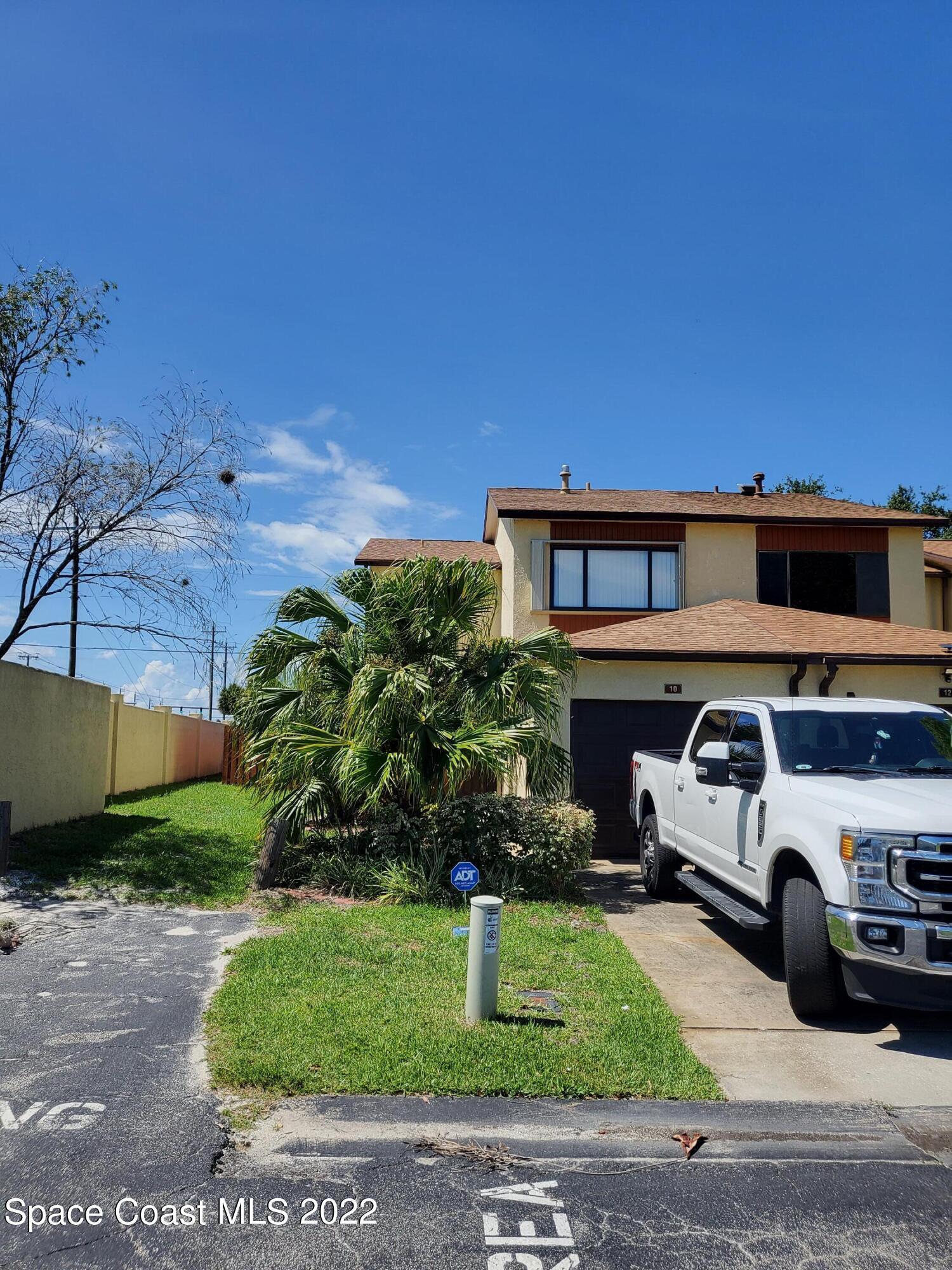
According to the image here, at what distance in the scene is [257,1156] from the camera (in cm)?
421

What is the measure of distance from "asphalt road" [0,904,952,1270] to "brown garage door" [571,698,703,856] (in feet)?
27.7

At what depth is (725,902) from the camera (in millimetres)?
7484

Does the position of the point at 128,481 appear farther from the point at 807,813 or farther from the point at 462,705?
the point at 807,813

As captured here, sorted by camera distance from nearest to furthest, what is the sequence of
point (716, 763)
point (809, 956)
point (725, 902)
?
1. point (809, 956)
2. point (716, 763)
3. point (725, 902)

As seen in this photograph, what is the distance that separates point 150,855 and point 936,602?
19396 mm

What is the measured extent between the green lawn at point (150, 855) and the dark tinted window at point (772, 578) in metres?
10.9

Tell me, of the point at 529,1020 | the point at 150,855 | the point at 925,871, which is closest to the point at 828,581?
the point at 150,855

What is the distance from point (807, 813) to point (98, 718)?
Answer: 1274 centimetres

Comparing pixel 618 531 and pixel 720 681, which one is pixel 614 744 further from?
pixel 618 531

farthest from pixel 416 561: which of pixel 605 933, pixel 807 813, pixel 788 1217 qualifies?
pixel 788 1217

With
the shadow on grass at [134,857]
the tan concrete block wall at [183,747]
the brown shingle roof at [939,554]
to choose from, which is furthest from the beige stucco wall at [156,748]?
the brown shingle roof at [939,554]

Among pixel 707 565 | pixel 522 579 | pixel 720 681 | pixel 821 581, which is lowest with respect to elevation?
pixel 720 681

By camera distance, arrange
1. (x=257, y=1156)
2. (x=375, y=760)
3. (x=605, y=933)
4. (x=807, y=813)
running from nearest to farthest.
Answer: (x=257, y=1156) < (x=807, y=813) < (x=605, y=933) < (x=375, y=760)

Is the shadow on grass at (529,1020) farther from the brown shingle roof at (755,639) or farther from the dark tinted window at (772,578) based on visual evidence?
the dark tinted window at (772,578)
